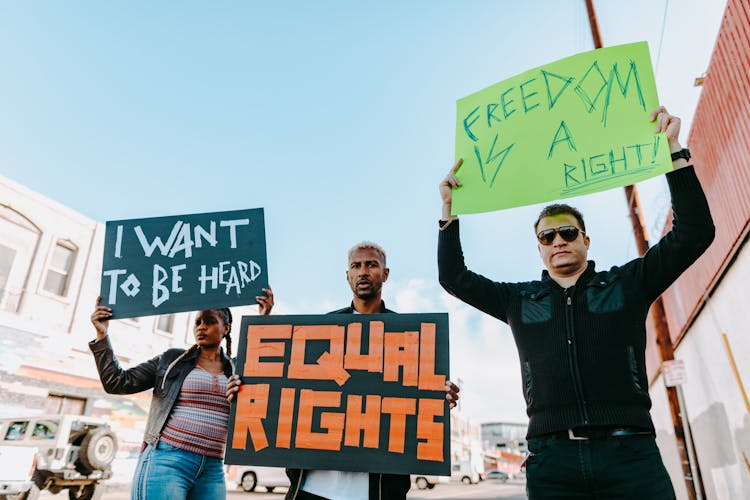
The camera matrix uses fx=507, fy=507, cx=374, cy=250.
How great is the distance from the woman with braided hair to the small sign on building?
8748mm

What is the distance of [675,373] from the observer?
9359 mm

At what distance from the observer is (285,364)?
3049mm

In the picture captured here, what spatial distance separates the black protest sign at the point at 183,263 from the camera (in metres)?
3.54

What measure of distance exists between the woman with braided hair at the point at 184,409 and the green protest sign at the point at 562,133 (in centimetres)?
171

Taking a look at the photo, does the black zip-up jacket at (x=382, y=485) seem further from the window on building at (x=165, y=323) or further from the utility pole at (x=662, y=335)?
the window on building at (x=165, y=323)

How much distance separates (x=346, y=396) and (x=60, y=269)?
16.3 meters

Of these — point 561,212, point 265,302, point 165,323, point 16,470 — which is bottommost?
point 16,470

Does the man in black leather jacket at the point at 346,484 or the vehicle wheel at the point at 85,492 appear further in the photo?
the vehicle wheel at the point at 85,492

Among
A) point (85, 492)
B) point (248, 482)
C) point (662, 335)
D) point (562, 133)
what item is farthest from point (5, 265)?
point (662, 335)

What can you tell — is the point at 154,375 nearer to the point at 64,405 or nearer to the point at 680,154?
the point at 680,154

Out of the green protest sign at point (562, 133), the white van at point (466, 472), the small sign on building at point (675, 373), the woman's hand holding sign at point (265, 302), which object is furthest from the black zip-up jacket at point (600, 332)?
the white van at point (466, 472)

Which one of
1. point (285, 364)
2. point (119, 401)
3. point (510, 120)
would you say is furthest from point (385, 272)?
point (119, 401)

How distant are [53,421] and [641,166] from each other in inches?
436

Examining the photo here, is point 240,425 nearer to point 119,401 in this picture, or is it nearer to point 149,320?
point 119,401
